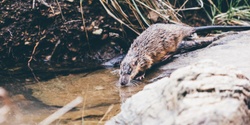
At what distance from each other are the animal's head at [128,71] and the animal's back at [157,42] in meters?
0.14

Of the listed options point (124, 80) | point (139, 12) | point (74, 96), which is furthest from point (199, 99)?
point (139, 12)

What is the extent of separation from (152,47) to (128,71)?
0.49 m

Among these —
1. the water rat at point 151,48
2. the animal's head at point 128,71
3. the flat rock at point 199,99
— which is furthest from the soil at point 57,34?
the flat rock at point 199,99

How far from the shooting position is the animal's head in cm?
346

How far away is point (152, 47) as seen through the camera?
159 inches

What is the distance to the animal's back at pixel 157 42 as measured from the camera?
13.1ft

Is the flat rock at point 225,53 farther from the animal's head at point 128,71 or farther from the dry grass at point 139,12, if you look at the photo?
the dry grass at point 139,12

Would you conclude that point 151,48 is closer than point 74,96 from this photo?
No

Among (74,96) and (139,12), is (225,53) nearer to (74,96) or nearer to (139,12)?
(139,12)

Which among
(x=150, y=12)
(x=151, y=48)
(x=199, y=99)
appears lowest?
(x=151, y=48)

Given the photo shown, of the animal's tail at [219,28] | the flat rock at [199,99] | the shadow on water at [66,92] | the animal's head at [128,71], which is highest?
the flat rock at [199,99]

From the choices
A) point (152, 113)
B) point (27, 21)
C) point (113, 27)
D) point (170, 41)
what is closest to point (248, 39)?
point (170, 41)

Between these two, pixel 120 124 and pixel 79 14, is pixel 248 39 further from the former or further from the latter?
pixel 120 124

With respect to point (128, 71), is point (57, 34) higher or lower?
higher
